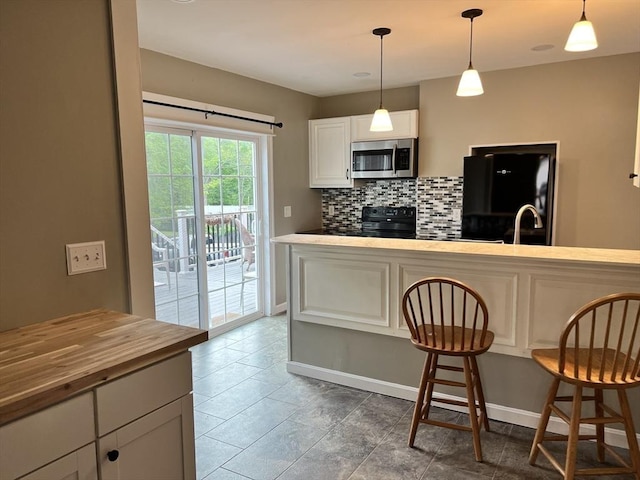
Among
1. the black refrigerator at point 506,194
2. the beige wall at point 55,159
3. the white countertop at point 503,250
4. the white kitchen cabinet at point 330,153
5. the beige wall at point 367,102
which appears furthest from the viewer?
the white kitchen cabinet at point 330,153

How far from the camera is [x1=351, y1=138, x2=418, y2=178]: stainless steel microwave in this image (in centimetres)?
478

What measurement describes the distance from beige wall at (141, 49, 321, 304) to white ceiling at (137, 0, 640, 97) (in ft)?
0.43

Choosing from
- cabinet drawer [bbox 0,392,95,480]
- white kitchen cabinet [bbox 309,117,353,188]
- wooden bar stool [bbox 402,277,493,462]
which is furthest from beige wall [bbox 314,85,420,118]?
cabinet drawer [bbox 0,392,95,480]

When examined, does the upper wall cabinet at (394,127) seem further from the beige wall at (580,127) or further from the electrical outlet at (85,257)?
the electrical outlet at (85,257)

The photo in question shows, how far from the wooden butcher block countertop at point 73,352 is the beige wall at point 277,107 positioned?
2.38m

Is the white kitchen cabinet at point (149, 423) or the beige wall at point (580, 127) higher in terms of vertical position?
the beige wall at point (580, 127)

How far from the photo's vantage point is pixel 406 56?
384 centimetres

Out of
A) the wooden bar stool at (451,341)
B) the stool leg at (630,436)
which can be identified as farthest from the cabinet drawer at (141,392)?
the stool leg at (630,436)

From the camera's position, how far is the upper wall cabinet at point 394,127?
4748mm

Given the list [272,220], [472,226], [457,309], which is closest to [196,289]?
[272,220]

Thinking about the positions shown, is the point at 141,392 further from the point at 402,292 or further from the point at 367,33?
the point at 367,33

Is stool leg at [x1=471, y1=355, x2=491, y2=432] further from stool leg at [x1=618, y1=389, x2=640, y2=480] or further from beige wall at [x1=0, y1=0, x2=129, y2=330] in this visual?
beige wall at [x1=0, y1=0, x2=129, y2=330]

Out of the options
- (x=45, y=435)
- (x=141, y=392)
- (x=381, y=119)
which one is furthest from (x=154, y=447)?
(x=381, y=119)

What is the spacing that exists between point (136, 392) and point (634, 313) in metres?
2.31
